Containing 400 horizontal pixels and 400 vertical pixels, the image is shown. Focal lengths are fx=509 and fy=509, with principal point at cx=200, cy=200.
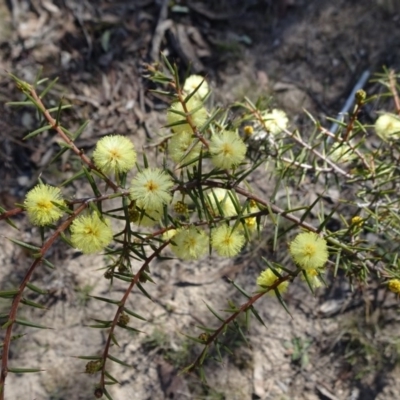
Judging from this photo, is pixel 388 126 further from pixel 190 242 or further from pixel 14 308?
pixel 14 308

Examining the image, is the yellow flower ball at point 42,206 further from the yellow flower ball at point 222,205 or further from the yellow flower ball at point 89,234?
the yellow flower ball at point 222,205

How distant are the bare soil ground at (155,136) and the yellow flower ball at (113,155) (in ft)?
4.30

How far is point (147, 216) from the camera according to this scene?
57.2 inches

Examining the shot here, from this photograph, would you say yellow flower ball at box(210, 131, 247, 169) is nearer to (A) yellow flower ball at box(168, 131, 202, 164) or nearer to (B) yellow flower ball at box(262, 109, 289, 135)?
(A) yellow flower ball at box(168, 131, 202, 164)

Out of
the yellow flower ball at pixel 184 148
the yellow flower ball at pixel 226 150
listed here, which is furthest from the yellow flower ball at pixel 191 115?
the yellow flower ball at pixel 226 150

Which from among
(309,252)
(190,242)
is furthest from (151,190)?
(309,252)

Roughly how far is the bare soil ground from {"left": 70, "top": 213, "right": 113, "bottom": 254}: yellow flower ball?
1358 millimetres

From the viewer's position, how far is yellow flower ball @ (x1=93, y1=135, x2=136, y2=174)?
138 centimetres

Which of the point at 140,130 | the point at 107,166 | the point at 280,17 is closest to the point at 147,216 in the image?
the point at 107,166

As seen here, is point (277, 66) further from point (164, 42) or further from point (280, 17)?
point (164, 42)

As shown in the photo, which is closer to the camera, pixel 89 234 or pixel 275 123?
pixel 89 234

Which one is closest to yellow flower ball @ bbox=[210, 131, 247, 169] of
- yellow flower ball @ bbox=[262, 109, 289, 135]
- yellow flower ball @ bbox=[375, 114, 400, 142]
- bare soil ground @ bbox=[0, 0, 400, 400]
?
yellow flower ball @ bbox=[262, 109, 289, 135]

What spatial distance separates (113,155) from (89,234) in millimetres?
221

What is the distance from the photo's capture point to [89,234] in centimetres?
136
